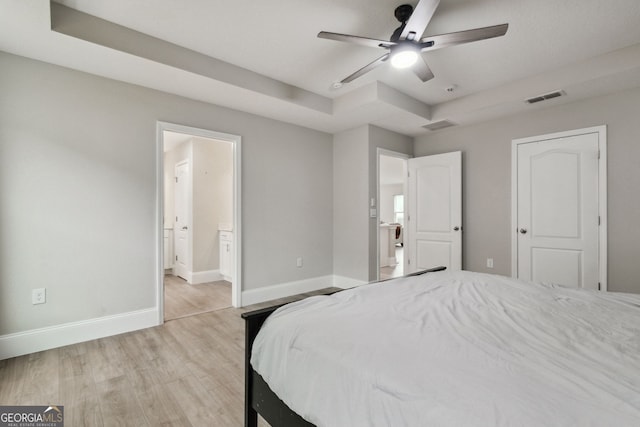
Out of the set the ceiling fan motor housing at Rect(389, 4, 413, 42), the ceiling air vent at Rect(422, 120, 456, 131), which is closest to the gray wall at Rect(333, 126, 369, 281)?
the ceiling air vent at Rect(422, 120, 456, 131)

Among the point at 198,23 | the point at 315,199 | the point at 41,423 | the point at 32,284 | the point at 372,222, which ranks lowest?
the point at 41,423

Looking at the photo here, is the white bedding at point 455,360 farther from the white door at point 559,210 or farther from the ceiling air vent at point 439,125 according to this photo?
the ceiling air vent at point 439,125

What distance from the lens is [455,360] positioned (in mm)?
967

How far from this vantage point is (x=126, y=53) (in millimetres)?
2416

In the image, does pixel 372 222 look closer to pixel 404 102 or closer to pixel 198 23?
pixel 404 102

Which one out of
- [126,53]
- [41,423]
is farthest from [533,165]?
[41,423]

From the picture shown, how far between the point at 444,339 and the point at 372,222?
11.0 ft

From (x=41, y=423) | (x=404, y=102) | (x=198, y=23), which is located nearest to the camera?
(x=41, y=423)

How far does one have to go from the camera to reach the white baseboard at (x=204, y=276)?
493 centimetres

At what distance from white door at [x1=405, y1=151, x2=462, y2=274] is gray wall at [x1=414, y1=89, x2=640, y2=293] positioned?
16cm

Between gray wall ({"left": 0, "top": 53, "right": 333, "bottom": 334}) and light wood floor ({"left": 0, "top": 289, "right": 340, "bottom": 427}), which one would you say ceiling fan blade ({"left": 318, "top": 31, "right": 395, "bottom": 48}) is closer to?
gray wall ({"left": 0, "top": 53, "right": 333, "bottom": 334})

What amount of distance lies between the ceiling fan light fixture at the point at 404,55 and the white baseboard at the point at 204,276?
14.2ft

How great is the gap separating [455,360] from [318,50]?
8.79ft

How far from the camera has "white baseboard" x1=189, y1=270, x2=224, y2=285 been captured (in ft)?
16.2
